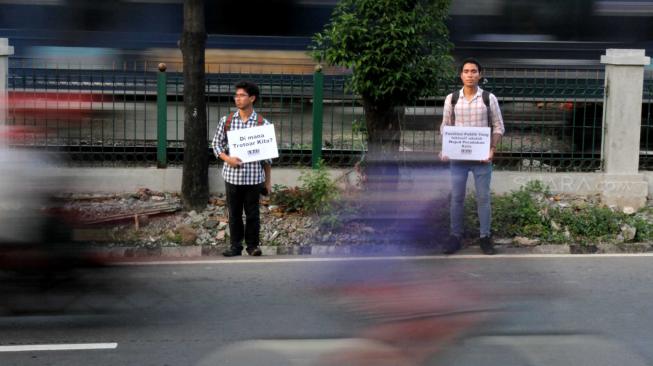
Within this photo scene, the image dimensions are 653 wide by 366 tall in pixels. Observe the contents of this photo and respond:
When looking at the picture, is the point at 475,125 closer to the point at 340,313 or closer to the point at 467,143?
the point at 467,143

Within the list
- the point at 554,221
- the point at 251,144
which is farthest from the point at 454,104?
the point at 251,144

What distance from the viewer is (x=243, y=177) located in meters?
8.83

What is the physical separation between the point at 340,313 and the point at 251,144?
473 centimetres

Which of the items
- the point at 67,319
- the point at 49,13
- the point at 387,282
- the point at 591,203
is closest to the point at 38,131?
the point at 67,319

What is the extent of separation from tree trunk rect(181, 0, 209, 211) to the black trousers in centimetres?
151

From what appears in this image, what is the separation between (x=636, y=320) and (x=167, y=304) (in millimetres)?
3507

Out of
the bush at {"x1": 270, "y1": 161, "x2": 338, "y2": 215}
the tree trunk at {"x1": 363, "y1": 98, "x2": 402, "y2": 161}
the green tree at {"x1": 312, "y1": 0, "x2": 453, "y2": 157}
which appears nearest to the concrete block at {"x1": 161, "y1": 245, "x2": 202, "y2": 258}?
the bush at {"x1": 270, "y1": 161, "x2": 338, "y2": 215}

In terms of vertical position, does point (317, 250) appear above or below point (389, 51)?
below

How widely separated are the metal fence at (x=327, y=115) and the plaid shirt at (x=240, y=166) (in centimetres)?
212

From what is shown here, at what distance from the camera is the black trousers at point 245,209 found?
888 cm

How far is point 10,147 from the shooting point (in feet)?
19.8

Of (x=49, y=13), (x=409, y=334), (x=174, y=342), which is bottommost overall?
(x=174, y=342)

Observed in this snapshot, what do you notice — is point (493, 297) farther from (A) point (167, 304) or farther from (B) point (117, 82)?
(B) point (117, 82)

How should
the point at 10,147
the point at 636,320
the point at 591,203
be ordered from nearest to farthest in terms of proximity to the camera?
1. the point at 10,147
2. the point at 636,320
3. the point at 591,203
